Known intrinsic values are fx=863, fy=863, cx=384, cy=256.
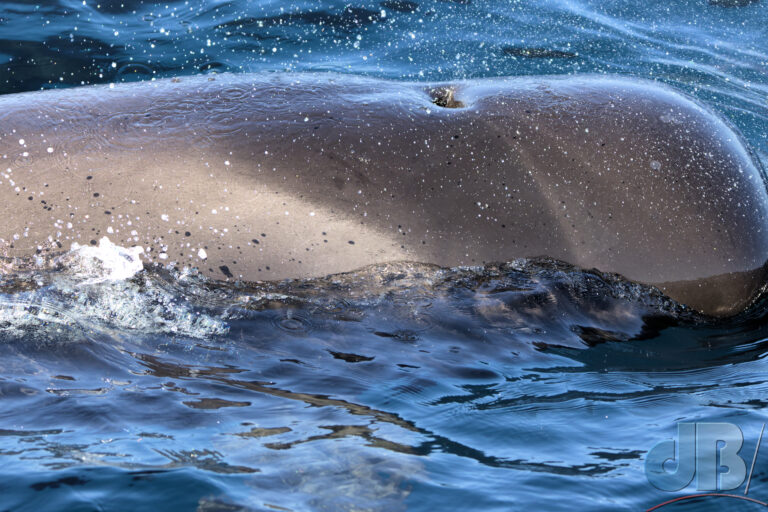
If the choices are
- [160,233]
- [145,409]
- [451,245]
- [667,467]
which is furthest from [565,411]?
[160,233]

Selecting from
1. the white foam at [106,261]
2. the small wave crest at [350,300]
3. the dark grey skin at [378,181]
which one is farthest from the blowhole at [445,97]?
the white foam at [106,261]

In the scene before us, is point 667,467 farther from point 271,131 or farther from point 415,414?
point 271,131

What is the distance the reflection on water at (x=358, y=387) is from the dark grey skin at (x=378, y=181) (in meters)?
0.14

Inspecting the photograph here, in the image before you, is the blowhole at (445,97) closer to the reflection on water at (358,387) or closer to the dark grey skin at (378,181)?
the dark grey skin at (378,181)

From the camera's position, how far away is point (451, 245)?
3920 mm

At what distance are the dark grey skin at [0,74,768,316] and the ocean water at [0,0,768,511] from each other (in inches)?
4.8

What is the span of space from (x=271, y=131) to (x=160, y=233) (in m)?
0.68

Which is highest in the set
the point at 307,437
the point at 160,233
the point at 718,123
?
the point at 718,123

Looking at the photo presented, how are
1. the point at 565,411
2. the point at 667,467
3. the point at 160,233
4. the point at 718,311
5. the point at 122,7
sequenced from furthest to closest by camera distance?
the point at 122,7, the point at 718,311, the point at 160,233, the point at 565,411, the point at 667,467

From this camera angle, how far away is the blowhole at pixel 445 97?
4352mm

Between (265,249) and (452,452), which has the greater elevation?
(265,249)

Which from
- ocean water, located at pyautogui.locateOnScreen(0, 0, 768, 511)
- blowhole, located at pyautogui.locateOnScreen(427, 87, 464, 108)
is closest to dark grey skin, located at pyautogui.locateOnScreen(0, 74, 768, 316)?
blowhole, located at pyautogui.locateOnScreen(427, 87, 464, 108)

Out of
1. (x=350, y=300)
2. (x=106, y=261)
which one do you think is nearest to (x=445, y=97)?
(x=350, y=300)

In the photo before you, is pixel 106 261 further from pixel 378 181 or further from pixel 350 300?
pixel 378 181
